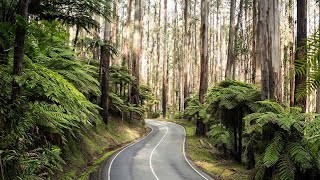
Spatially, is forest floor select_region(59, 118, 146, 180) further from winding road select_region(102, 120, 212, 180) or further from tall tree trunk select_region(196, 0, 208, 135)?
tall tree trunk select_region(196, 0, 208, 135)

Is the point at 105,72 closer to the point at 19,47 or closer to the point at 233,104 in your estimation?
the point at 233,104

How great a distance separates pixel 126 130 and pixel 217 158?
10.2m

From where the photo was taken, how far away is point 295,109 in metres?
10.3

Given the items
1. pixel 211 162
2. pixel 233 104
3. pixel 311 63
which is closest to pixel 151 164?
pixel 211 162

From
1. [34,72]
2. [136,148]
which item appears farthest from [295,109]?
[136,148]

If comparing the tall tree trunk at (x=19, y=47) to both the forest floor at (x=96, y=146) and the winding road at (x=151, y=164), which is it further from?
the winding road at (x=151, y=164)

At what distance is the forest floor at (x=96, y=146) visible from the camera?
13.4m

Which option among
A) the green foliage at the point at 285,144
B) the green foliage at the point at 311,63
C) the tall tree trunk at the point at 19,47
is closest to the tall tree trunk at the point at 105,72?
the green foliage at the point at 285,144

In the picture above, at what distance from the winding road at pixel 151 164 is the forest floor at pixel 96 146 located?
750mm

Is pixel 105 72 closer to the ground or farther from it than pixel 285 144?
farther from it

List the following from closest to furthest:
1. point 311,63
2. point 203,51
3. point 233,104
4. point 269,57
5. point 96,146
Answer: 1. point 311,63
2. point 269,57
3. point 233,104
4. point 96,146
5. point 203,51

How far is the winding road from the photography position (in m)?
14.5

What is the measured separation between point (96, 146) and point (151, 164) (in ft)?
12.3

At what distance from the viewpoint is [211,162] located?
17.8 metres
